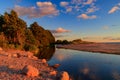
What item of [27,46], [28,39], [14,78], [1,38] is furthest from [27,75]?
[28,39]

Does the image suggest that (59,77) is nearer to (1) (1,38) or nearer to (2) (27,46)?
(1) (1,38)

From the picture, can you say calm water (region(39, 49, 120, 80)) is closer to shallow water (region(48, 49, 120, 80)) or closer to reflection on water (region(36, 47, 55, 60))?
shallow water (region(48, 49, 120, 80))

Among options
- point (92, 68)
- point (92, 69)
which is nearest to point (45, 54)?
A: point (92, 68)

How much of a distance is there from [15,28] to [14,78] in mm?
44710

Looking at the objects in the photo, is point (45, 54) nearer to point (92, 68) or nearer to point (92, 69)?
point (92, 68)

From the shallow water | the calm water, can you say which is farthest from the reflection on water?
the shallow water

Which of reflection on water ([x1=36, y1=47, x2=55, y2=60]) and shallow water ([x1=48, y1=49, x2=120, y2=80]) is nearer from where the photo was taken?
shallow water ([x1=48, y1=49, x2=120, y2=80])

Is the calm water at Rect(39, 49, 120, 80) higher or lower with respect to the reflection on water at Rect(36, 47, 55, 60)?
lower

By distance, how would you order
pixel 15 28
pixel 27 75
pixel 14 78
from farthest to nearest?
pixel 15 28
pixel 27 75
pixel 14 78

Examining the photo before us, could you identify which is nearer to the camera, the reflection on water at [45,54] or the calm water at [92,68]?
the calm water at [92,68]

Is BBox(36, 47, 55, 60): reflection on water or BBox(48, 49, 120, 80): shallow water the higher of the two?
BBox(36, 47, 55, 60): reflection on water

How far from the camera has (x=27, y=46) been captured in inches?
2547

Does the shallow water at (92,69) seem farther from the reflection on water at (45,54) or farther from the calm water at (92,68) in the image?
the reflection on water at (45,54)

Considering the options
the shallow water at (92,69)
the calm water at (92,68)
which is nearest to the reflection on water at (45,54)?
the calm water at (92,68)
